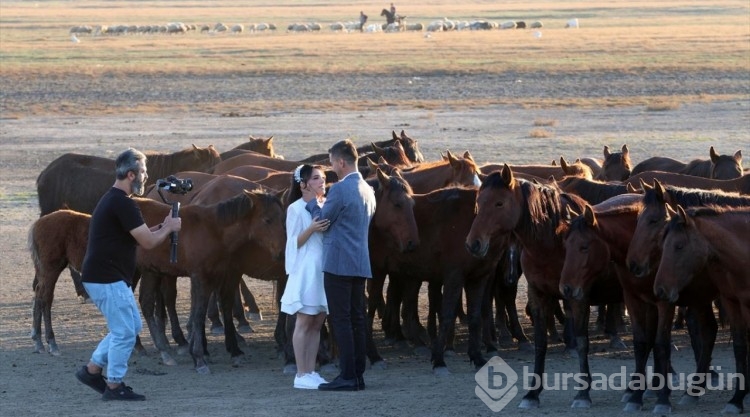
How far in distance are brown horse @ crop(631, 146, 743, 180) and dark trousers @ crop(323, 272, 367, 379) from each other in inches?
247

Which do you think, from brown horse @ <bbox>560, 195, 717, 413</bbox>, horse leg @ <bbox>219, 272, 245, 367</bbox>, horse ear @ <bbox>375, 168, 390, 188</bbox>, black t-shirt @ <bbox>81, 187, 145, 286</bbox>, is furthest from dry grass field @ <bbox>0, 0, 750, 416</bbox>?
horse ear @ <bbox>375, 168, 390, 188</bbox>

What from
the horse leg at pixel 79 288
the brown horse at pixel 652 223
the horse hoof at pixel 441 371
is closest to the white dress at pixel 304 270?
the horse hoof at pixel 441 371

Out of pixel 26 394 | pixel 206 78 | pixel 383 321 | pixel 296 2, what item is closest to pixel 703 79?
pixel 206 78

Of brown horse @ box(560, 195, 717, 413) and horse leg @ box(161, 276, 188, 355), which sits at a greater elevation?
brown horse @ box(560, 195, 717, 413)

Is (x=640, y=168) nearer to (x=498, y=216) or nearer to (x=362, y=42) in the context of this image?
(x=498, y=216)

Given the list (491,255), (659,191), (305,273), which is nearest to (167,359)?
(305,273)

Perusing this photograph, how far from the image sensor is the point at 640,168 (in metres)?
15.6

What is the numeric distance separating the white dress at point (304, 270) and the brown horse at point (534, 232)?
1150 mm

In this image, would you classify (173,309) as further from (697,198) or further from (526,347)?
(697,198)

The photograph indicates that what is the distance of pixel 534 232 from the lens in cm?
952

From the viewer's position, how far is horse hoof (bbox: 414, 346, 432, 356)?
11.6 meters

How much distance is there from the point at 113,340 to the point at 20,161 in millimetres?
16643

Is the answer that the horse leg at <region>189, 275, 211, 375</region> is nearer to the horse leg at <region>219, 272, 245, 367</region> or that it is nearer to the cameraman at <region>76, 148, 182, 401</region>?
the horse leg at <region>219, 272, 245, 367</region>

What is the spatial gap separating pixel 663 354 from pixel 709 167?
7022 mm
